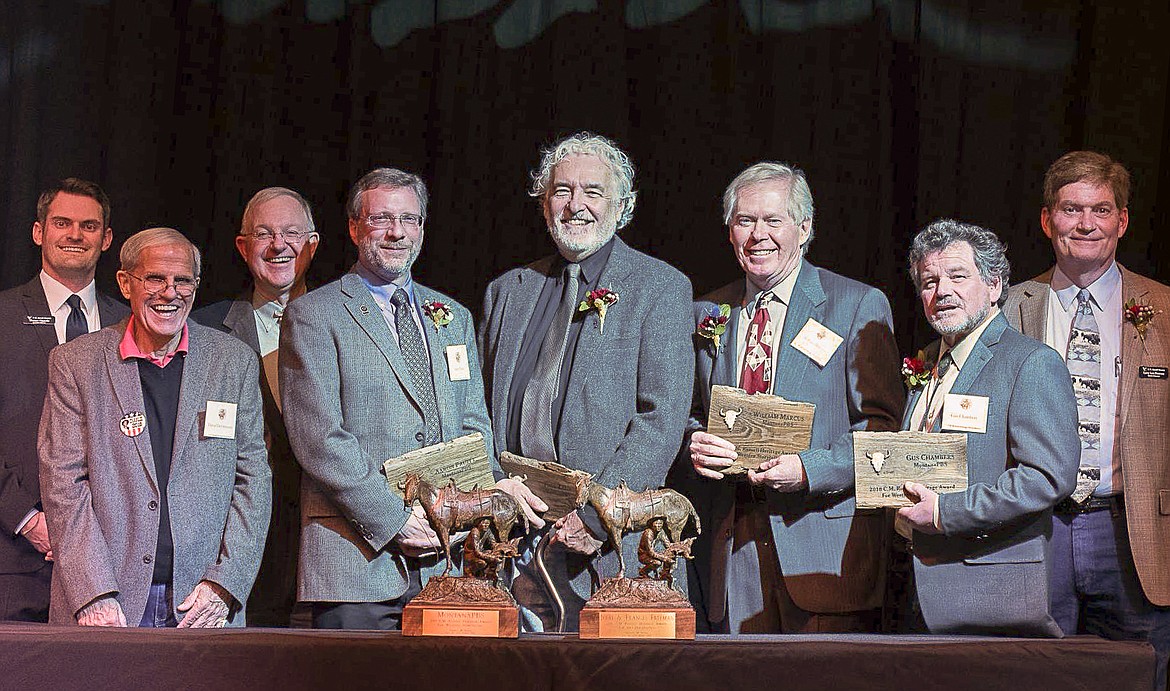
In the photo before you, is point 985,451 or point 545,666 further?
point 985,451

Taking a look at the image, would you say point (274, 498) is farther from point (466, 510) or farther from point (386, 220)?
point (466, 510)

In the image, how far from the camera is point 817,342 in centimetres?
388

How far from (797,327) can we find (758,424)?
14.9 inches

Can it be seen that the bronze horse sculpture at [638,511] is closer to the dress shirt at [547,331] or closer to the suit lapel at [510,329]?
the dress shirt at [547,331]

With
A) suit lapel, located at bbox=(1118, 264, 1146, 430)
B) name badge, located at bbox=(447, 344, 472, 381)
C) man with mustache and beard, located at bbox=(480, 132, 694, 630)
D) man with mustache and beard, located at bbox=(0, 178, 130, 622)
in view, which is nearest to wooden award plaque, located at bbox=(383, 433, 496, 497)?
man with mustache and beard, located at bbox=(480, 132, 694, 630)

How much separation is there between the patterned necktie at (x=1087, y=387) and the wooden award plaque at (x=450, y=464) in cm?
189

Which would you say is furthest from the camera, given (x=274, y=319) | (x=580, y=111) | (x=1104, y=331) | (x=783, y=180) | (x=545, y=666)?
(x=580, y=111)

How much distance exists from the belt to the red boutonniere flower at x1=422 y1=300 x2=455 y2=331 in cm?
202

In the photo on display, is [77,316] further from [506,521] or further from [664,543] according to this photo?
[664,543]

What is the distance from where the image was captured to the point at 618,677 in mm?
2727

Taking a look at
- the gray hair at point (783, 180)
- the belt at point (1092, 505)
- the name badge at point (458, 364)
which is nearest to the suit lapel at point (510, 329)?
the name badge at point (458, 364)

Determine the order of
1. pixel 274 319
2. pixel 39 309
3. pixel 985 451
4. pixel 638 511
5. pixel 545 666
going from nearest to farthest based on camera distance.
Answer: pixel 545 666 < pixel 638 511 < pixel 985 451 < pixel 39 309 < pixel 274 319

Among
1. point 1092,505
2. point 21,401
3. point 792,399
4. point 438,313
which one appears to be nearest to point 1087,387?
point 1092,505

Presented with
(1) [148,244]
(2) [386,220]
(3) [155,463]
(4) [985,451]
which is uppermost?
(2) [386,220]
